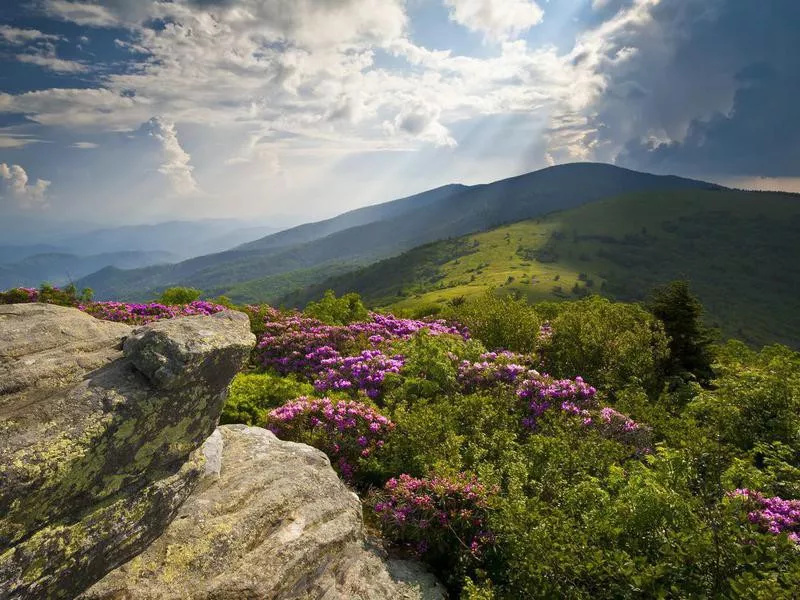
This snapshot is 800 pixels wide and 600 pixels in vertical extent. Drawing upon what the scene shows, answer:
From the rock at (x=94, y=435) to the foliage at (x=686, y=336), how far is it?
1903 cm

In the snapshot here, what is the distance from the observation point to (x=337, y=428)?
37.1 feet

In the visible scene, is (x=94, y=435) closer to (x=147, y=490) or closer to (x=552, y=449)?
(x=147, y=490)

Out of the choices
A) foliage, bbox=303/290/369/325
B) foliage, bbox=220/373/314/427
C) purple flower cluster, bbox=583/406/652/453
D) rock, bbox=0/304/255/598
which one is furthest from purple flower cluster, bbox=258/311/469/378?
rock, bbox=0/304/255/598

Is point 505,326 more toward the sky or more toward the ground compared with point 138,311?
more toward the ground

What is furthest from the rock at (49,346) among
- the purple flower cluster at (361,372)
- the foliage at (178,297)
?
the foliage at (178,297)

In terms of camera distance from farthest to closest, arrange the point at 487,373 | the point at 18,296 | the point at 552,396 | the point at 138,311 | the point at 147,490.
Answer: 1. the point at 138,311
2. the point at 18,296
3. the point at 487,373
4. the point at 552,396
5. the point at 147,490

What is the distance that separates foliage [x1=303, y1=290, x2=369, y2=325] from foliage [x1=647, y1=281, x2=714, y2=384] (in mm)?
15331

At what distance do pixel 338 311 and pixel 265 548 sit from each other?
59.8 ft

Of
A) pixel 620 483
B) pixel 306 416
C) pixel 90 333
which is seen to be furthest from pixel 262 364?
pixel 620 483

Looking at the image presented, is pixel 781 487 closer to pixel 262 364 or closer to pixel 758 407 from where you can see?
pixel 758 407

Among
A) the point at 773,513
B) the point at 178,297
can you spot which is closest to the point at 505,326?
the point at 773,513

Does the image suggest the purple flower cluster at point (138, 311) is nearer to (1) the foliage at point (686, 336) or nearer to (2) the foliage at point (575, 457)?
(2) the foliage at point (575, 457)

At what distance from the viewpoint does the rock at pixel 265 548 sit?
241 inches

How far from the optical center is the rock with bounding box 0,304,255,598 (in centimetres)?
489
